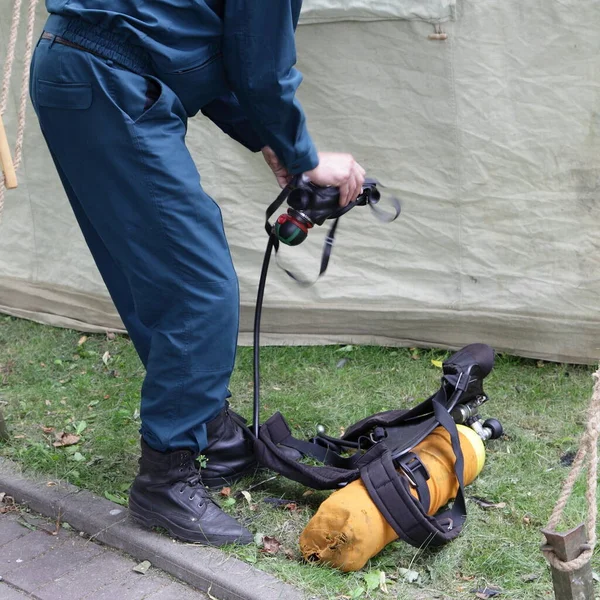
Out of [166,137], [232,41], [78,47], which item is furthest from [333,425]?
[78,47]

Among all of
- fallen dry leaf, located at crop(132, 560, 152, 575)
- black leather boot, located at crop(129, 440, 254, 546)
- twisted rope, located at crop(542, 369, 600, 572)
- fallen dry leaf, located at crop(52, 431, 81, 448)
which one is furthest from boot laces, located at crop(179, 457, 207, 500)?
twisted rope, located at crop(542, 369, 600, 572)

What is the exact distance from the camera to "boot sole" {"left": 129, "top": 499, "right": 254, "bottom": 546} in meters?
2.83

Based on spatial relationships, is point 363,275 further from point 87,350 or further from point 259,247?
point 87,350

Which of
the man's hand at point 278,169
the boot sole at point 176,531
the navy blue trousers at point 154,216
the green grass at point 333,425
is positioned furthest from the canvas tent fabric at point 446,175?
the boot sole at point 176,531

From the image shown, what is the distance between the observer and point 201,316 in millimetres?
2699

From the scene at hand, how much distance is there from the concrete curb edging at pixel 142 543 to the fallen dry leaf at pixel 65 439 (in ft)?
0.69

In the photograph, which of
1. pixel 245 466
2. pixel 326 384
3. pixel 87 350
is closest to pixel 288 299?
pixel 326 384

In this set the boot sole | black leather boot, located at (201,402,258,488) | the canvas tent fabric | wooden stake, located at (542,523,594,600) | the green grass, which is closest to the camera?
wooden stake, located at (542,523,594,600)

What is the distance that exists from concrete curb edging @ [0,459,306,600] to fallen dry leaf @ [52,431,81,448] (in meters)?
0.21

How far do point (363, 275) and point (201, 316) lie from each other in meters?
1.76

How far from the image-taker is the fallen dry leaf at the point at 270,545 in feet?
9.27

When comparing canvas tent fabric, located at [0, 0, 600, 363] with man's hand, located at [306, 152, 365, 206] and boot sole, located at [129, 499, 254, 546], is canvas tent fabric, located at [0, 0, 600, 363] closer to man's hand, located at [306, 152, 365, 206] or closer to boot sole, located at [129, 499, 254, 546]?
man's hand, located at [306, 152, 365, 206]

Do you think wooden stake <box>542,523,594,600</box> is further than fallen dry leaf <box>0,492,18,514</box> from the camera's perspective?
No

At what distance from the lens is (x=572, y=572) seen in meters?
2.14
